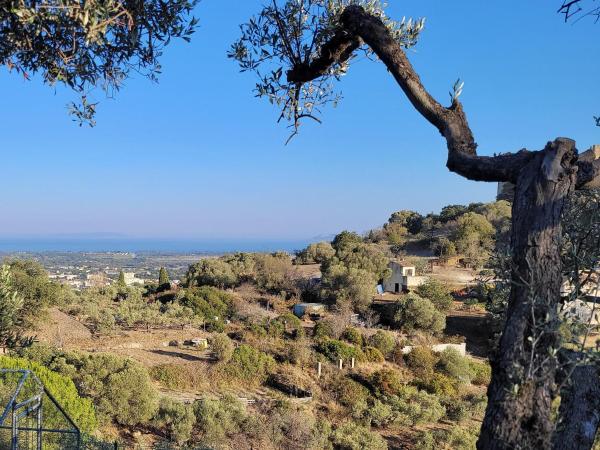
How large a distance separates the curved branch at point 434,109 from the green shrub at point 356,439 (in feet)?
35.1

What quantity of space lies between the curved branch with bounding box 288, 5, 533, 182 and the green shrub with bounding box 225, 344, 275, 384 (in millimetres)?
14600

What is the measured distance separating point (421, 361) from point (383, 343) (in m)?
1.77

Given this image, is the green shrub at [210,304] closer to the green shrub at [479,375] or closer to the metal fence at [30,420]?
the green shrub at [479,375]

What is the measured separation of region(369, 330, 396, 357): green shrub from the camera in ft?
64.6

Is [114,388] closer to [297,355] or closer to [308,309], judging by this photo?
[297,355]

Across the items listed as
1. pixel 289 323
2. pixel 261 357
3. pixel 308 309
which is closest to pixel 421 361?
pixel 289 323

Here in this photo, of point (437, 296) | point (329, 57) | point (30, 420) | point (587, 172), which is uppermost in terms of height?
point (329, 57)

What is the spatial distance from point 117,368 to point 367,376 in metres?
8.38

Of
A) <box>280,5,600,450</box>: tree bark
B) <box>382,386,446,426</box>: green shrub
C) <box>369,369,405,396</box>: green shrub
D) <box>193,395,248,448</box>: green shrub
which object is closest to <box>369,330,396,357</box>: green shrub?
<box>369,369,405,396</box>: green shrub

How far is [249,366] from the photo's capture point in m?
16.7

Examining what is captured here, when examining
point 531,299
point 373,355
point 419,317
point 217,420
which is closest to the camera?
point 531,299

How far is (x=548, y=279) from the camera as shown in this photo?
2.13 metres

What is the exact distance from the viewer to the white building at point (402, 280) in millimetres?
28141

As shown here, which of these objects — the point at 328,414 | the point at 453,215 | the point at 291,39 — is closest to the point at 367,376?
the point at 328,414
